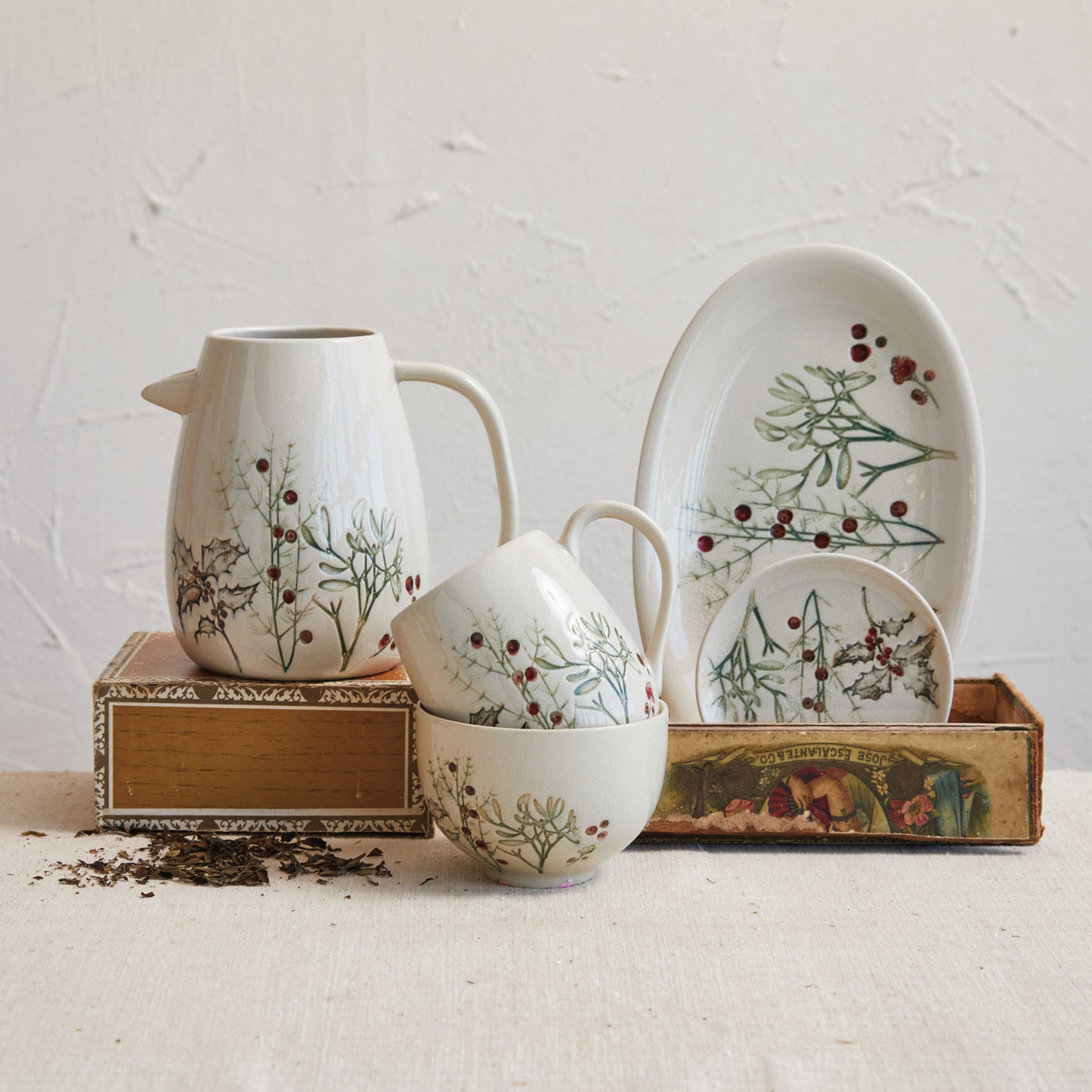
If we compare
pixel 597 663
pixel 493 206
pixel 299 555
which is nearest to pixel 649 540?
pixel 597 663

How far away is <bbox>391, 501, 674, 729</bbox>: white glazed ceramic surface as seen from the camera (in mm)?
621

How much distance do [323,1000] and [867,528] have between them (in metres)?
0.45

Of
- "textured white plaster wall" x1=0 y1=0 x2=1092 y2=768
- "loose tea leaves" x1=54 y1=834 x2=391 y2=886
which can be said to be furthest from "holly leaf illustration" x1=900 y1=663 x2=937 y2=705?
"textured white plaster wall" x1=0 y1=0 x2=1092 y2=768

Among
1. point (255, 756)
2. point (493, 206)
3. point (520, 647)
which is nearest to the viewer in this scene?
point (520, 647)

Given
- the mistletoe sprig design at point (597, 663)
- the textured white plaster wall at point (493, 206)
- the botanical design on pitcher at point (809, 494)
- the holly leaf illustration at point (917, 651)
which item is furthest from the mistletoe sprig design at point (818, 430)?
the textured white plaster wall at point (493, 206)

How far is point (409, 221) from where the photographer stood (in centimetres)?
125

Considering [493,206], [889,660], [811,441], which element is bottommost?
[889,660]

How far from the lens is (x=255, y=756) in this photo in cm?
72

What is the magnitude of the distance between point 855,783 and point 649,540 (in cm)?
18

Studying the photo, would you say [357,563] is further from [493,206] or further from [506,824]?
[493,206]

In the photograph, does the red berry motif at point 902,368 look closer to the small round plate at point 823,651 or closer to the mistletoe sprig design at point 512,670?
the small round plate at point 823,651

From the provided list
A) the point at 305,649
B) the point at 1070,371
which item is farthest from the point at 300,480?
the point at 1070,371

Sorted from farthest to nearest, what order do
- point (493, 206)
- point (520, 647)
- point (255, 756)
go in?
1. point (493, 206)
2. point (255, 756)
3. point (520, 647)

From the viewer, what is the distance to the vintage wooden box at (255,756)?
0.72 meters
